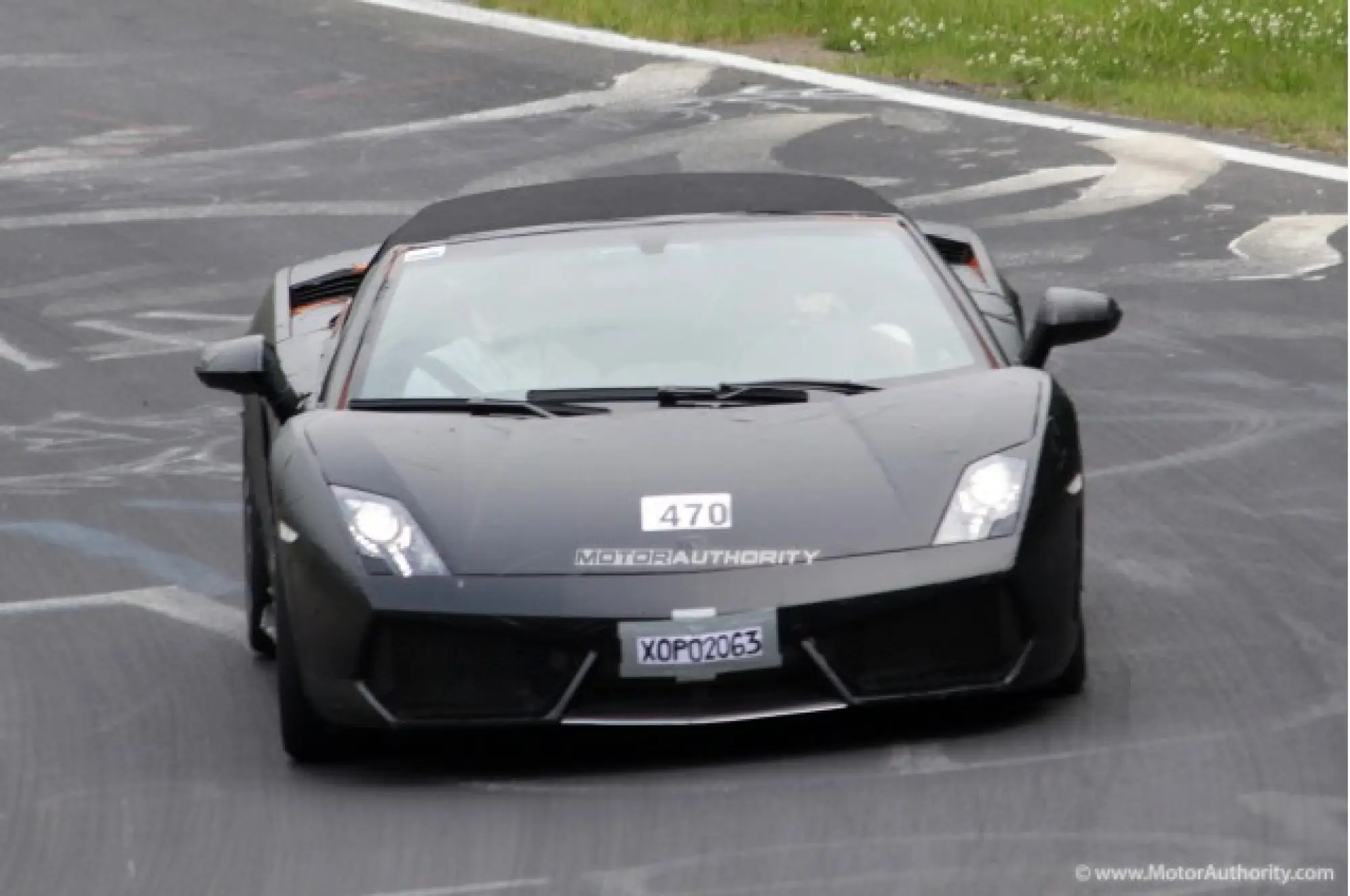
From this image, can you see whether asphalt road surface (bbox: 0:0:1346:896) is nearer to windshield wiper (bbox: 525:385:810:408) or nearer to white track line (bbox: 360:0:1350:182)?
white track line (bbox: 360:0:1350:182)

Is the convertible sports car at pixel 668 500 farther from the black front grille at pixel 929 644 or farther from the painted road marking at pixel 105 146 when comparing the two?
the painted road marking at pixel 105 146

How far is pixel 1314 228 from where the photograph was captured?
14.7 meters

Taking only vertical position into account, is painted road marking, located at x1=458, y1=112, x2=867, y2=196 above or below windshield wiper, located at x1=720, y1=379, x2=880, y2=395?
below

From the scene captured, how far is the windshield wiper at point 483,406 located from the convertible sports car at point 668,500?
0.01m

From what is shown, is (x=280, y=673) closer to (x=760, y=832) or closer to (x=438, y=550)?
(x=438, y=550)

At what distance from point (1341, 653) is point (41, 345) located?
7368 mm

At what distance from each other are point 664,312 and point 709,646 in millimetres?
1470

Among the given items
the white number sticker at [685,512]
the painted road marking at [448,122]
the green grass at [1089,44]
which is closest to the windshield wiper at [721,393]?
the white number sticker at [685,512]

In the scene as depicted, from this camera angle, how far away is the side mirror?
8258 mm

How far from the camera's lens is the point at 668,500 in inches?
287

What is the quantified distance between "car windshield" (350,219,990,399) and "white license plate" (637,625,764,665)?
3.46 ft

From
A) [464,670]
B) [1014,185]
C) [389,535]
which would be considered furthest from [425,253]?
[1014,185]

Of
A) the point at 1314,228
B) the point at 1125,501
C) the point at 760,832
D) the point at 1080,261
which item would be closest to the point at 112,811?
the point at 760,832

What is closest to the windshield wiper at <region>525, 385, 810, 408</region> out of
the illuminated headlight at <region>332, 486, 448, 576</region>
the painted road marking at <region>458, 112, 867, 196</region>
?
the illuminated headlight at <region>332, 486, 448, 576</region>
